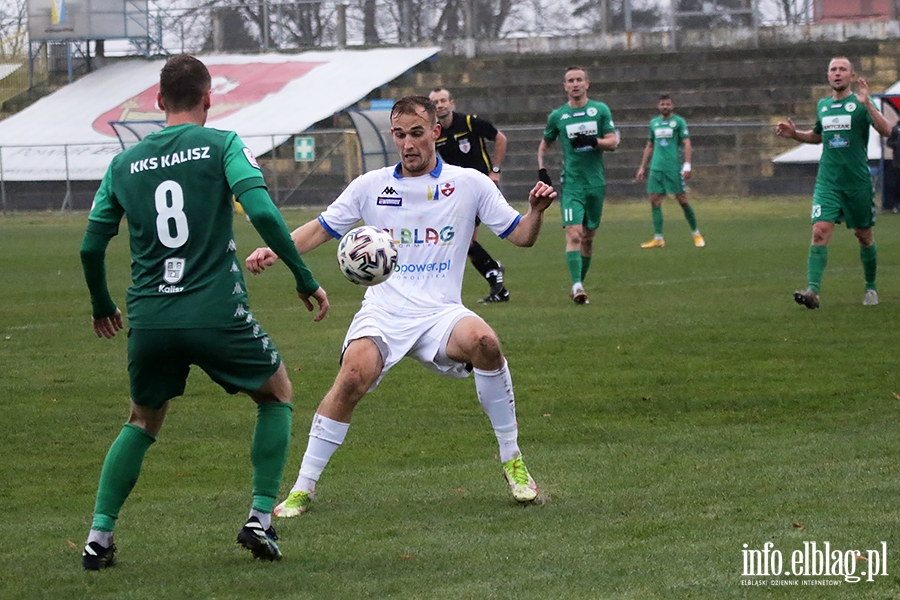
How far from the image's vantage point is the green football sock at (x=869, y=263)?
1310cm

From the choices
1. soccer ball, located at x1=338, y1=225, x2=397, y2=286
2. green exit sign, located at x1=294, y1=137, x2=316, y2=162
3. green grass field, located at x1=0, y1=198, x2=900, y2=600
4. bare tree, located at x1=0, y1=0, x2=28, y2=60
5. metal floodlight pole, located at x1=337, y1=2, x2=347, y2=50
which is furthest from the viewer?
bare tree, located at x1=0, y1=0, x2=28, y2=60

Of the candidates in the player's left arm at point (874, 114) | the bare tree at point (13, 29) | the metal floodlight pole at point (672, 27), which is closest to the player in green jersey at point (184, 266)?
the player's left arm at point (874, 114)

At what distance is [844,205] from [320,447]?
7906mm

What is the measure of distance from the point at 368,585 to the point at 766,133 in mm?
31232

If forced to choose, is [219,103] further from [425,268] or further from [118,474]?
[118,474]

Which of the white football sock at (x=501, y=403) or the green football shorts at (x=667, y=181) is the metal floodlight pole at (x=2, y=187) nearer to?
the green football shorts at (x=667, y=181)

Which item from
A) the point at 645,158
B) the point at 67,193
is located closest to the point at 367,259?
the point at 645,158

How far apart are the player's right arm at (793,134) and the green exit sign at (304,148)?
23.8 metres

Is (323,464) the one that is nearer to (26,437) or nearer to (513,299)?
(26,437)

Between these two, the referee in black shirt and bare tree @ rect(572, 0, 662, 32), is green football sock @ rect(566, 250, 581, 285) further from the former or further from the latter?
bare tree @ rect(572, 0, 662, 32)

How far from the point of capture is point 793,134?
11.8m

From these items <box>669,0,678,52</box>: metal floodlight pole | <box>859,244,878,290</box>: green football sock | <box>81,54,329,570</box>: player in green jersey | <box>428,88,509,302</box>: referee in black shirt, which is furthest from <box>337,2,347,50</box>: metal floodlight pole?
<box>81,54,329,570</box>: player in green jersey

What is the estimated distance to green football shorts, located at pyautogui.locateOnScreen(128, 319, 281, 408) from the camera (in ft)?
16.2

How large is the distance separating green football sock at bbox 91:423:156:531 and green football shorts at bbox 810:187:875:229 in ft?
28.7
